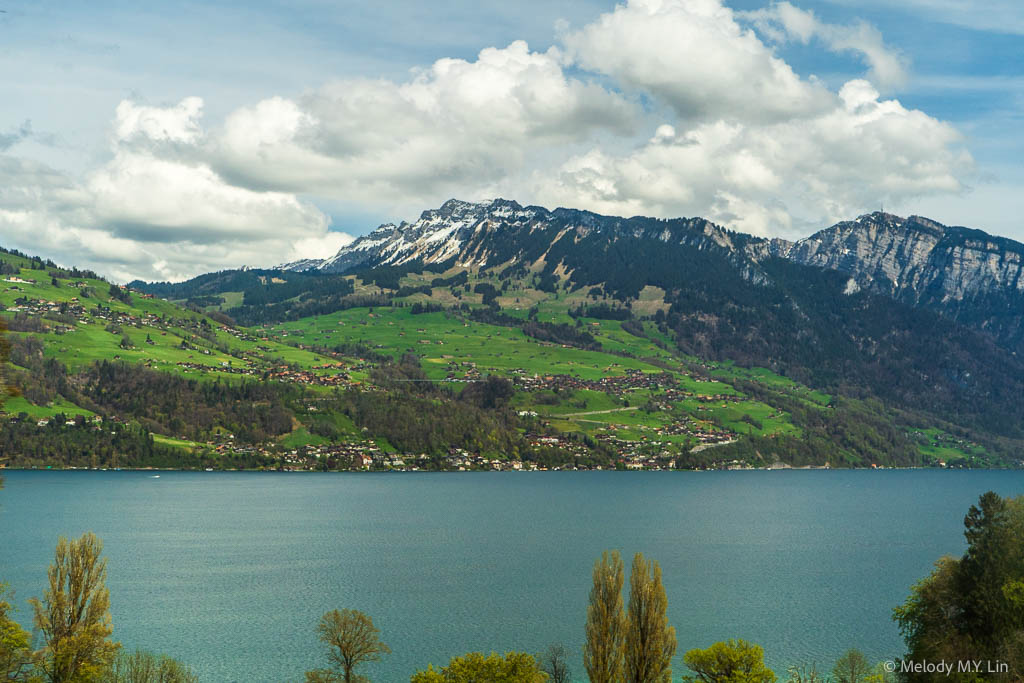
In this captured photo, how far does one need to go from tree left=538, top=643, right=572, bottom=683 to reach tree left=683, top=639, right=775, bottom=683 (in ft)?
42.6

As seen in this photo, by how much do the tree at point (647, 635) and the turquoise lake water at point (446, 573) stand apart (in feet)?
83.1

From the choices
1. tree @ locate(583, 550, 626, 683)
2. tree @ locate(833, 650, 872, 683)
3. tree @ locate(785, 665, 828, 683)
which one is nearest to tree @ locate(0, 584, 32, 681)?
tree @ locate(583, 550, 626, 683)

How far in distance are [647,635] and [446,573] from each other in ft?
239

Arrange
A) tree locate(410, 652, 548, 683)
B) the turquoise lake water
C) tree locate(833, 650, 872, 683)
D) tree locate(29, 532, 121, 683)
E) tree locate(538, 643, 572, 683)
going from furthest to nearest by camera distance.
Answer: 1. the turquoise lake water
2. tree locate(538, 643, 572, 683)
3. tree locate(833, 650, 872, 683)
4. tree locate(29, 532, 121, 683)
5. tree locate(410, 652, 548, 683)

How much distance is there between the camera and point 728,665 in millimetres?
59156

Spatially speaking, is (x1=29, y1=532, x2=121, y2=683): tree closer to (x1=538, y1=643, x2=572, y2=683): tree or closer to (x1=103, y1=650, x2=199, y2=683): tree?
(x1=103, y1=650, x2=199, y2=683): tree

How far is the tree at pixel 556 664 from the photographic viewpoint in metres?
68.7

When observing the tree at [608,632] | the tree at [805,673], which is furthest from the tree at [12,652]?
the tree at [805,673]

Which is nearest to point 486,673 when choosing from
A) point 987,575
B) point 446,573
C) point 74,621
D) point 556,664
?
point 556,664

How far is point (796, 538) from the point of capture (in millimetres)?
165375

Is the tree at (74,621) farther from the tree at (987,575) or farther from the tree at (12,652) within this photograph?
the tree at (987,575)

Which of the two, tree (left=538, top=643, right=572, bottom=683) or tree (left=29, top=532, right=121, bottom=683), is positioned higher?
tree (left=29, top=532, right=121, bottom=683)

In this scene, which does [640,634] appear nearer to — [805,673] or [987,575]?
[987,575]

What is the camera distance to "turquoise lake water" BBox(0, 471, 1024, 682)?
87.1 metres
